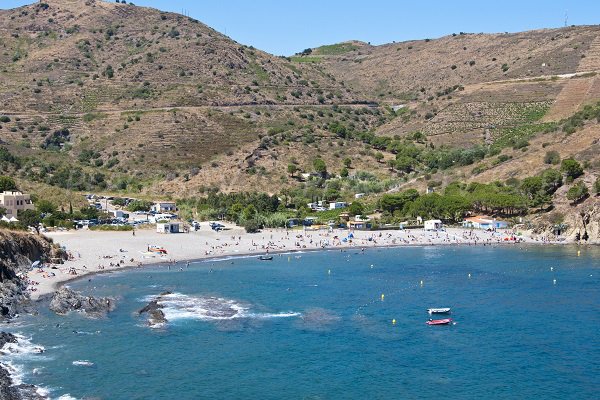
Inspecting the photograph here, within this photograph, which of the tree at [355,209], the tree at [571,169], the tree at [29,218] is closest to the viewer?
the tree at [29,218]

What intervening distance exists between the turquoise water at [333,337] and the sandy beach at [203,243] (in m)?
4.87

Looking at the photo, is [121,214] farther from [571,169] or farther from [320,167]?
[571,169]

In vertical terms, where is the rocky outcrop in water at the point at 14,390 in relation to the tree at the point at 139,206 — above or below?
below

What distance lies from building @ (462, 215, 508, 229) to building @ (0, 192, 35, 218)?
59570 millimetres

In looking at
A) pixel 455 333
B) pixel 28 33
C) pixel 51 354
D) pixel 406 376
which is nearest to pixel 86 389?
pixel 51 354

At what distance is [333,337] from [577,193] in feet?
198

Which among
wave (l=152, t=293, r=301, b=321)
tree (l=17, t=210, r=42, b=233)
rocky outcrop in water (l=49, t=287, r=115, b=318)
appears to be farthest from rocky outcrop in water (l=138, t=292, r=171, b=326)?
tree (l=17, t=210, r=42, b=233)

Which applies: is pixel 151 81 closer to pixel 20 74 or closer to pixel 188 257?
pixel 20 74

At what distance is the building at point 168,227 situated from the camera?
99.2 meters

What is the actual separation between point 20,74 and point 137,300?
114051 millimetres

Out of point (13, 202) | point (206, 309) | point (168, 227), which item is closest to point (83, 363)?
point (206, 309)

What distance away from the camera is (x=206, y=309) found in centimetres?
5944

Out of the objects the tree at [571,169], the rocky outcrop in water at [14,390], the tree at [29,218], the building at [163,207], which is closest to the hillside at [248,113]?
the tree at [571,169]

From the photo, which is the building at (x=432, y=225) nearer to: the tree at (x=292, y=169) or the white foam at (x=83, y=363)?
the tree at (x=292, y=169)
